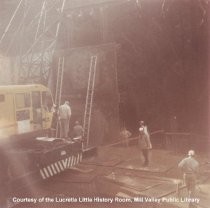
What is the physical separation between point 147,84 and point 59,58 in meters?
5.41

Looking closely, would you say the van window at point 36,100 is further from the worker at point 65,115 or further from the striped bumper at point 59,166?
the worker at point 65,115

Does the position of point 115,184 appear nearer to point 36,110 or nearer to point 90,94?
Answer: point 36,110

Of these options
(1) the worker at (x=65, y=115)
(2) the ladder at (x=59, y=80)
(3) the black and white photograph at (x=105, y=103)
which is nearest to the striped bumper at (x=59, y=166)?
(3) the black and white photograph at (x=105, y=103)

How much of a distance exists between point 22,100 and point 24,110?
15.5 inches

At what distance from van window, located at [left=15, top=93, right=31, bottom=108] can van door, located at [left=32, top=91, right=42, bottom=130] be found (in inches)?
10.3

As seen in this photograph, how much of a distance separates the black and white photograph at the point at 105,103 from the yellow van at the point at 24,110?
0.04m

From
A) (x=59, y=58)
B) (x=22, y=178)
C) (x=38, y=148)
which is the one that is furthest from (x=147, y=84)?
(x=22, y=178)

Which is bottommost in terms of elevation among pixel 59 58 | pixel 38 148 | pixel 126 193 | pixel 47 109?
pixel 126 193

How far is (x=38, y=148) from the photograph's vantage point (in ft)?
44.2

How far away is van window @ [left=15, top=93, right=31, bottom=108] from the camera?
1426 cm

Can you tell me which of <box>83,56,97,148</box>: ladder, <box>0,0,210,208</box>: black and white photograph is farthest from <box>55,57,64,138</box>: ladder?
<box>83,56,97,148</box>: ladder

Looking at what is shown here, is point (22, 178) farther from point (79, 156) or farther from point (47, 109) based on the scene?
point (47, 109)

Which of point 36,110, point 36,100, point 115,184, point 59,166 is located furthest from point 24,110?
point 115,184

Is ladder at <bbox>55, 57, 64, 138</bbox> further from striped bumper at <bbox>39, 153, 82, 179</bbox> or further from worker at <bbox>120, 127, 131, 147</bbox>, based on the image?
striped bumper at <bbox>39, 153, 82, 179</bbox>
